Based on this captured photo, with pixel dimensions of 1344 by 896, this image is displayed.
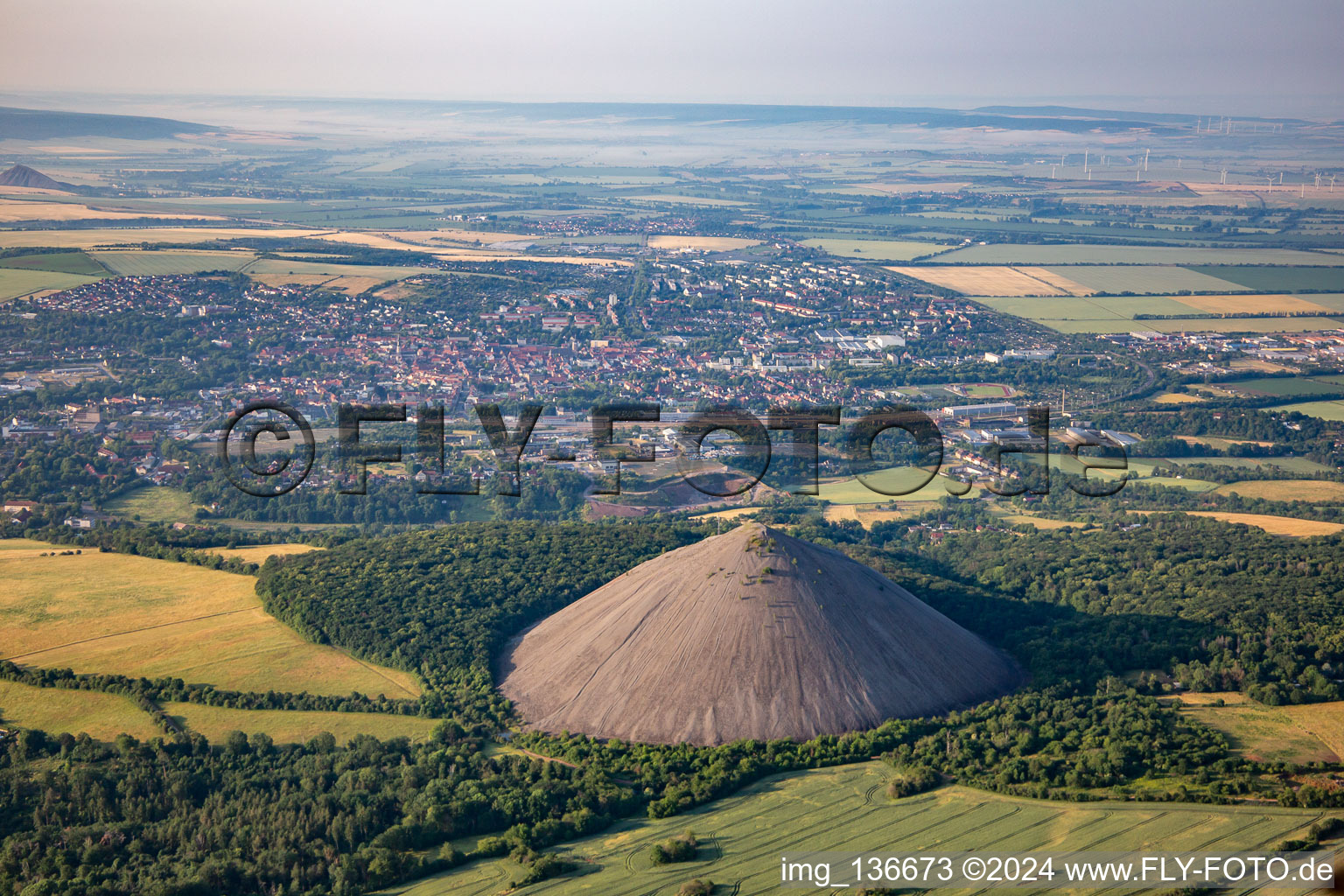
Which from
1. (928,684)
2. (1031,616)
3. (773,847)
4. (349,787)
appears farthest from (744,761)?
(1031,616)

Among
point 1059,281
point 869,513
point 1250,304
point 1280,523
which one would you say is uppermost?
point 1059,281

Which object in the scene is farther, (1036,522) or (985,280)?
(985,280)

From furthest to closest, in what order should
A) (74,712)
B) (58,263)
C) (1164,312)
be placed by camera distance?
(58,263)
(1164,312)
(74,712)

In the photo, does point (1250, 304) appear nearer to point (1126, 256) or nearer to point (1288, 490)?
point (1126, 256)

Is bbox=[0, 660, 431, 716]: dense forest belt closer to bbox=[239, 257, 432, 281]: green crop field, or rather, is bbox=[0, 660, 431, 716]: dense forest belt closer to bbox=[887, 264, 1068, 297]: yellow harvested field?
bbox=[239, 257, 432, 281]: green crop field

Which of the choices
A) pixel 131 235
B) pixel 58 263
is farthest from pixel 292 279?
pixel 131 235

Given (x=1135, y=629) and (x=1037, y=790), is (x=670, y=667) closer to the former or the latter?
(x=1037, y=790)

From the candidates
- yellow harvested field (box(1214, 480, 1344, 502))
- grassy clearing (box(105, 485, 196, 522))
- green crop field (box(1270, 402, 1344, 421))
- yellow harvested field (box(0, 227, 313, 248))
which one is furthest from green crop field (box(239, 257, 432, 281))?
yellow harvested field (box(1214, 480, 1344, 502))

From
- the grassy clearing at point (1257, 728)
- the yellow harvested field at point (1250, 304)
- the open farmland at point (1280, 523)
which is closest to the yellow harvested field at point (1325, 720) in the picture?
the grassy clearing at point (1257, 728)
